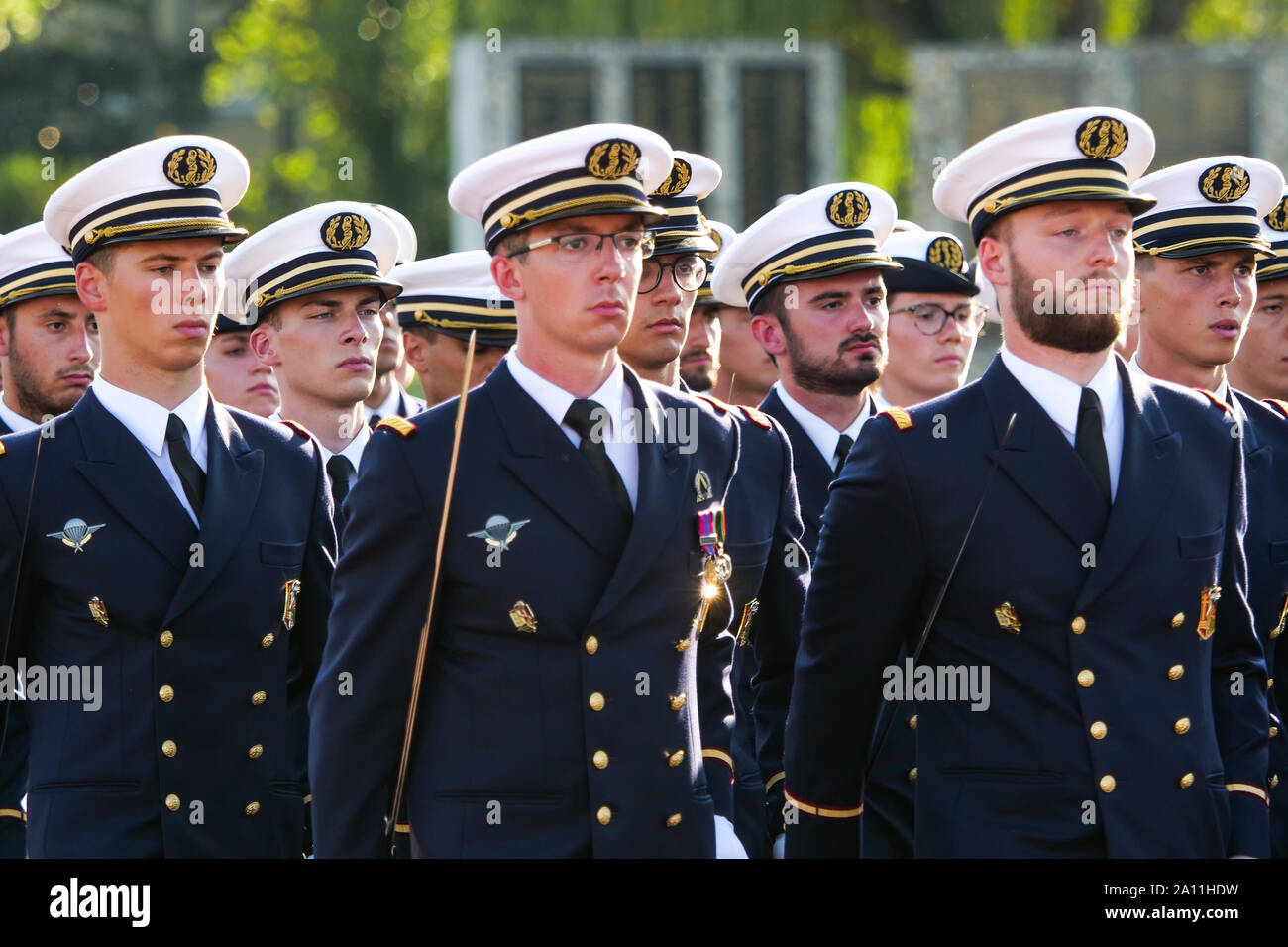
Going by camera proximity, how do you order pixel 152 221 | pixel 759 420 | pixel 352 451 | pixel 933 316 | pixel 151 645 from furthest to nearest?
pixel 933 316 < pixel 352 451 < pixel 759 420 < pixel 152 221 < pixel 151 645

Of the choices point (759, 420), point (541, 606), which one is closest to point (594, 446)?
point (541, 606)

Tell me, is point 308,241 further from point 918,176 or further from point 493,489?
point 918,176

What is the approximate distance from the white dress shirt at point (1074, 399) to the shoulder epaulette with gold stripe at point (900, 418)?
0.26 meters

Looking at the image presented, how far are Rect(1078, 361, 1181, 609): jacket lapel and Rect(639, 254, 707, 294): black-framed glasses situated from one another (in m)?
2.08

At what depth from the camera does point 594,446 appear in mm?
4445

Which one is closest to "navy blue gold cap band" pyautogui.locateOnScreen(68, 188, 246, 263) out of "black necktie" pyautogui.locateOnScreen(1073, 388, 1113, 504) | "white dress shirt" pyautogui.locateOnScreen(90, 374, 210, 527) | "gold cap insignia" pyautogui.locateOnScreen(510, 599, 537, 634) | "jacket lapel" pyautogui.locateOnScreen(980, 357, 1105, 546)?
"white dress shirt" pyautogui.locateOnScreen(90, 374, 210, 527)

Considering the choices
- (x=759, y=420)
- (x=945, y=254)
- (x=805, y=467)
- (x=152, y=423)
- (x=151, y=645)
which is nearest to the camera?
(x=151, y=645)

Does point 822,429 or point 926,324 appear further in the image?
point 926,324

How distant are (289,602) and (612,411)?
1.14 m

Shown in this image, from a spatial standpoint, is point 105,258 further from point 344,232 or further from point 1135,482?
point 1135,482

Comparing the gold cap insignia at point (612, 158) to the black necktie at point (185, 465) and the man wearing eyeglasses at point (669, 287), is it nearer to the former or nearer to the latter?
the black necktie at point (185, 465)

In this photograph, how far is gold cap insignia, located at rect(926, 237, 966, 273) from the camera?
7.64 meters

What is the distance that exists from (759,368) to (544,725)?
154 inches

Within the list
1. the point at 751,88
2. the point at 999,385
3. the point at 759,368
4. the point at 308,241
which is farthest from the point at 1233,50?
the point at 999,385
